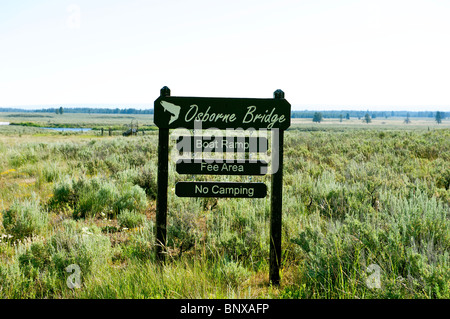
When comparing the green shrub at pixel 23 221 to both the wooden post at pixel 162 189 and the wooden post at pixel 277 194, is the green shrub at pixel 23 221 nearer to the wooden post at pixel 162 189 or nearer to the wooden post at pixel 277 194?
the wooden post at pixel 162 189

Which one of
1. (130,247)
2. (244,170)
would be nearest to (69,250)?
(130,247)

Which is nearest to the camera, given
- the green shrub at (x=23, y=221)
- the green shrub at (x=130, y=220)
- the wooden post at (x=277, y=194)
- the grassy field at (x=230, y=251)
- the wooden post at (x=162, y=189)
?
the grassy field at (x=230, y=251)

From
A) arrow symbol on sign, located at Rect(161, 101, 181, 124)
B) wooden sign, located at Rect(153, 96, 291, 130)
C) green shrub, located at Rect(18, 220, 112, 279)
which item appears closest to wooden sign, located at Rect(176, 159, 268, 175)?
wooden sign, located at Rect(153, 96, 291, 130)

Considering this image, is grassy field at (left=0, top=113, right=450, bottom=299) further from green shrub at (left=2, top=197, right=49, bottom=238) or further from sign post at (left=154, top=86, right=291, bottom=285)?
sign post at (left=154, top=86, right=291, bottom=285)

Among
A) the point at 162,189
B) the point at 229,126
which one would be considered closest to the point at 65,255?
the point at 162,189

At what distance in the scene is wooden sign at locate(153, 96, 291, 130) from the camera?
13.3 ft

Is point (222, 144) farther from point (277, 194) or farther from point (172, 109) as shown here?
point (277, 194)

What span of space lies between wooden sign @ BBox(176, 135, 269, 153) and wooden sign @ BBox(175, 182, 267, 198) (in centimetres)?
43

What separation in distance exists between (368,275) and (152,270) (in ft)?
7.71

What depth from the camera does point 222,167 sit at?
4156 mm

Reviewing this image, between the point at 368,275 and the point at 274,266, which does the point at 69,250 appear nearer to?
the point at 274,266

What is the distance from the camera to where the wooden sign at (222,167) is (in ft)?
13.6

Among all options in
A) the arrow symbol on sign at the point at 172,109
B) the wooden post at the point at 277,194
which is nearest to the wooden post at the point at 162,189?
the arrow symbol on sign at the point at 172,109

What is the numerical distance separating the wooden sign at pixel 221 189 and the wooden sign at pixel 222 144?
1.40 ft
